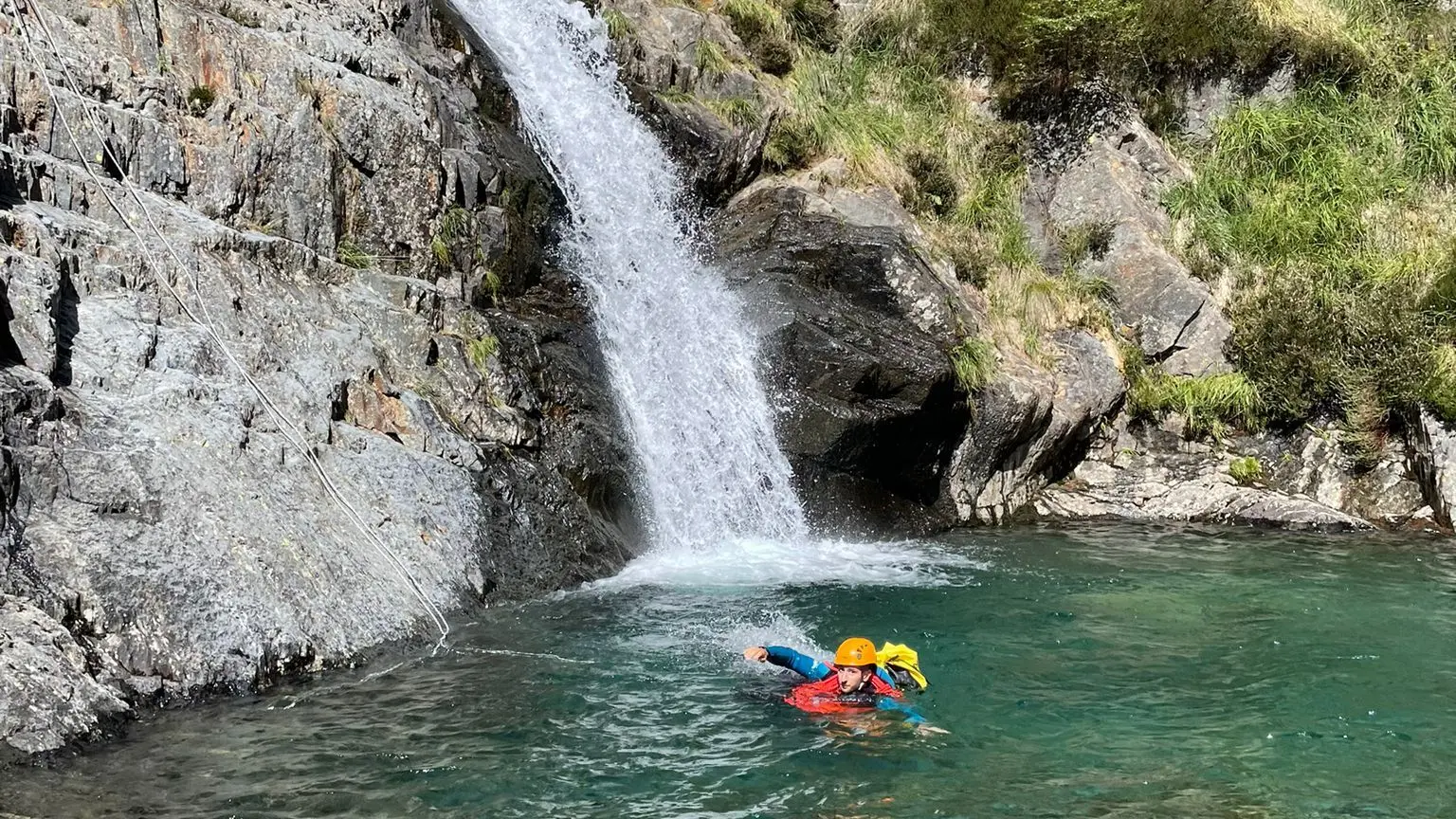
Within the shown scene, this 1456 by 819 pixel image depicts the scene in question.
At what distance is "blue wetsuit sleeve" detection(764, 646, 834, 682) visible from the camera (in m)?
7.18

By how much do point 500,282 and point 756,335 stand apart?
290 centimetres

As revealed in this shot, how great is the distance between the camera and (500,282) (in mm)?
11742

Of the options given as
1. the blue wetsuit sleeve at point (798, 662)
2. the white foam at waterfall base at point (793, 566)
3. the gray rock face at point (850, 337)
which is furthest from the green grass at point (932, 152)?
the blue wetsuit sleeve at point (798, 662)

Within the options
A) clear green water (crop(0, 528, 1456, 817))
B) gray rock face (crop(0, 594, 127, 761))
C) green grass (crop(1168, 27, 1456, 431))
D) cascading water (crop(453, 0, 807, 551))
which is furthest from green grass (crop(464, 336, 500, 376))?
green grass (crop(1168, 27, 1456, 431))

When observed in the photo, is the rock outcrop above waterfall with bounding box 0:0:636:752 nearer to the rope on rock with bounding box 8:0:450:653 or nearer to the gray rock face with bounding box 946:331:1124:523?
the rope on rock with bounding box 8:0:450:653

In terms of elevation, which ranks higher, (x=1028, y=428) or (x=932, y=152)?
(x=932, y=152)

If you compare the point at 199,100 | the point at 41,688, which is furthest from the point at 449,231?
the point at 41,688

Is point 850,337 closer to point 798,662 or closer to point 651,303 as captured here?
point 651,303

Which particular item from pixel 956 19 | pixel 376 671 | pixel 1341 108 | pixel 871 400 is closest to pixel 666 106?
pixel 871 400

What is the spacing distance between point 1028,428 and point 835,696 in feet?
26.8

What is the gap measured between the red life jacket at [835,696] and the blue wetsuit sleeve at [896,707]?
4cm

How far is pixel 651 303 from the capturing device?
13.0 meters

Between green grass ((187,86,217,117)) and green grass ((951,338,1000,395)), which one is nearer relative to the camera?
green grass ((187,86,217,117))

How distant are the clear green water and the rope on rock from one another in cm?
70
